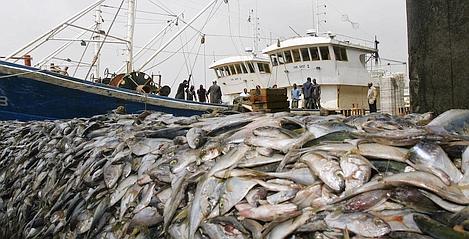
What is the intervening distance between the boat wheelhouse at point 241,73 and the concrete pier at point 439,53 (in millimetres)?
27618

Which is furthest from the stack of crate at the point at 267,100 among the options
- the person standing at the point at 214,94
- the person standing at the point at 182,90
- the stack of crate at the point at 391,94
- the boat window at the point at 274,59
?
the boat window at the point at 274,59

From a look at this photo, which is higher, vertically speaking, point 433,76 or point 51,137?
point 433,76

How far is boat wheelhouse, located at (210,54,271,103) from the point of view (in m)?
33.1

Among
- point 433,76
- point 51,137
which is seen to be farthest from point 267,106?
point 433,76

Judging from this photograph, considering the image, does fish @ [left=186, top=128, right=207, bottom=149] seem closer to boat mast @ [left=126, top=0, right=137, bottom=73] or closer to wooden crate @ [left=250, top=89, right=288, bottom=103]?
wooden crate @ [left=250, top=89, right=288, bottom=103]

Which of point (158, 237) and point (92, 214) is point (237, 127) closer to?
point (158, 237)

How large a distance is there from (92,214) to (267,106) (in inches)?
309

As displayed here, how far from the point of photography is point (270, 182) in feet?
A: 8.58

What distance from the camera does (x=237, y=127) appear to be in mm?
3660

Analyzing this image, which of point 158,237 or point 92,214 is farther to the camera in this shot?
point 92,214

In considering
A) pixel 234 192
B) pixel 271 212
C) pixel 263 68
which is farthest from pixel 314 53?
pixel 271 212

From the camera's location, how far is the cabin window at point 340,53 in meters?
29.1

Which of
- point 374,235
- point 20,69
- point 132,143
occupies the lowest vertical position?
point 374,235

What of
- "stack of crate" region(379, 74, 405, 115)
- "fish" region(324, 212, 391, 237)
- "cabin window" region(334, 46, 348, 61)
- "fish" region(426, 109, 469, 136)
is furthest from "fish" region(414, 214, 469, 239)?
"cabin window" region(334, 46, 348, 61)
